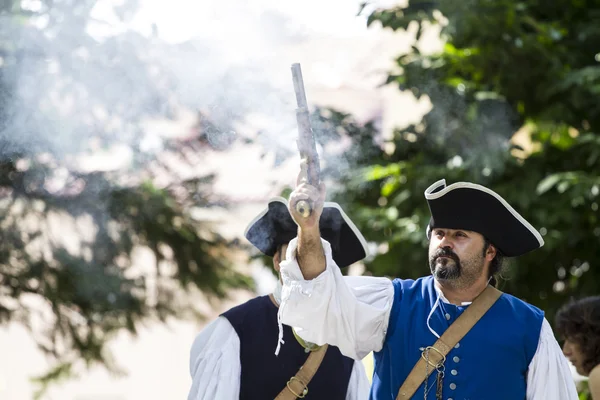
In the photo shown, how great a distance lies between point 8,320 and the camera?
7.41m

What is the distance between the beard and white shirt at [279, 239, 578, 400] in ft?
0.68

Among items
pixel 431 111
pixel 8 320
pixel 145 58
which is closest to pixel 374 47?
pixel 431 111

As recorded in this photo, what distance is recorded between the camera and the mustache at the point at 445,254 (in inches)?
126

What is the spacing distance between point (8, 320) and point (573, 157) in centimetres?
498

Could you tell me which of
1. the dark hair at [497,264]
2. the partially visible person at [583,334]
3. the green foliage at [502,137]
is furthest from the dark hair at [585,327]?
the green foliage at [502,137]

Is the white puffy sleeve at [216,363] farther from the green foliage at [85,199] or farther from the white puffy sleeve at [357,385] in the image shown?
the green foliage at [85,199]

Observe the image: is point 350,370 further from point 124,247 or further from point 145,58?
point 124,247

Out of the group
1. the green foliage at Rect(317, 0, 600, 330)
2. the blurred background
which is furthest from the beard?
the green foliage at Rect(317, 0, 600, 330)

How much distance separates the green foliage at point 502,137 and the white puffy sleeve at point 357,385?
6.68ft

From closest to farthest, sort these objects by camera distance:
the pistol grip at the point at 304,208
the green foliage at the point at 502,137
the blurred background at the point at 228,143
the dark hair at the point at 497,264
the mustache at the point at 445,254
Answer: the pistol grip at the point at 304,208
the mustache at the point at 445,254
the dark hair at the point at 497,264
the blurred background at the point at 228,143
the green foliage at the point at 502,137

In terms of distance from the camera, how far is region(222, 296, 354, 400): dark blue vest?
375 cm


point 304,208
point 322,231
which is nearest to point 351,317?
point 304,208

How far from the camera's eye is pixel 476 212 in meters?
3.25

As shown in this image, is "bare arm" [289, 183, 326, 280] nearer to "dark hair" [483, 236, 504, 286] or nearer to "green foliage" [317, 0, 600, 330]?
"dark hair" [483, 236, 504, 286]
